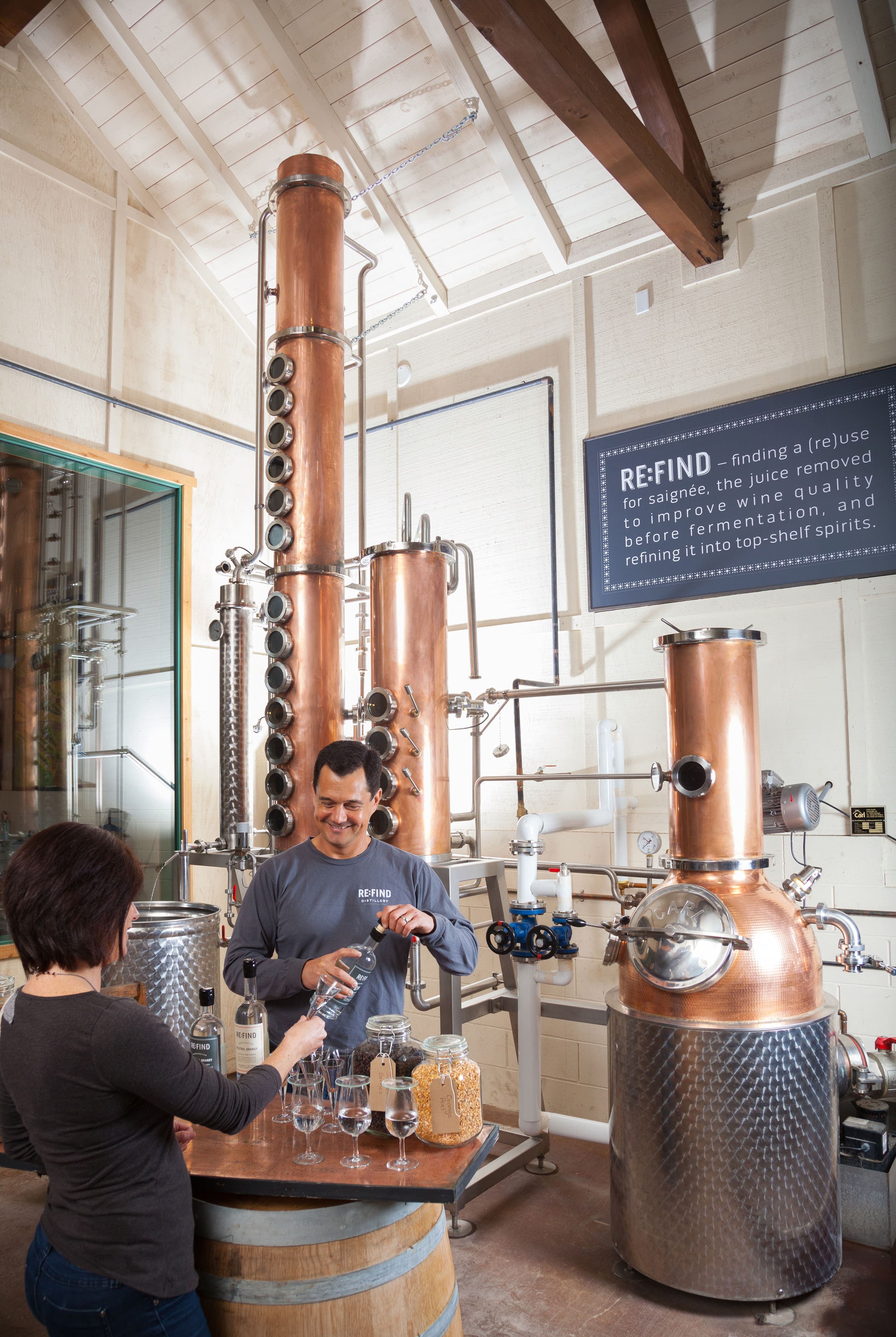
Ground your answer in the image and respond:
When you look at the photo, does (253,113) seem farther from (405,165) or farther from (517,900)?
(517,900)

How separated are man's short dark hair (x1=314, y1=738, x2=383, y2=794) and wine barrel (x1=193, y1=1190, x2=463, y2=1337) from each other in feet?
3.32

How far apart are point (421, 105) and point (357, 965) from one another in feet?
12.4

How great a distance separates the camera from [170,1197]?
1.51 m

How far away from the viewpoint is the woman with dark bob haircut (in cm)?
143

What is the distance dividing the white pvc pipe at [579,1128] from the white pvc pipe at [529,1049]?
0.45 meters

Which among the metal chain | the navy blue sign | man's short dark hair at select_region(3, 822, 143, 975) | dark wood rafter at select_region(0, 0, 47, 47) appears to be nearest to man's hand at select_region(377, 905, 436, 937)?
man's short dark hair at select_region(3, 822, 143, 975)

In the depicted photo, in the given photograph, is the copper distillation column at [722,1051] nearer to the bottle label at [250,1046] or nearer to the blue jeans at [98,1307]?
Result: the bottle label at [250,1046]

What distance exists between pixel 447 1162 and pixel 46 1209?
66 cm

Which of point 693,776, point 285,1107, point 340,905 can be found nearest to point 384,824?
point 340,905

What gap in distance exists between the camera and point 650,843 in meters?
3.63

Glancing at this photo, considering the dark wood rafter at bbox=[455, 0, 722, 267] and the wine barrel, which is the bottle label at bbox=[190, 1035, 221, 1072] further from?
the dark wood rafter at bbox=[455, 0, 722, 267]

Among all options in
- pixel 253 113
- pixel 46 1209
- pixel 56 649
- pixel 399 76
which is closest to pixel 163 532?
pixel 56 649

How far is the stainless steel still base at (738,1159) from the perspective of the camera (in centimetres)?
258

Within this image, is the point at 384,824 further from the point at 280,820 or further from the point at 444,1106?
the point at 444,1106
